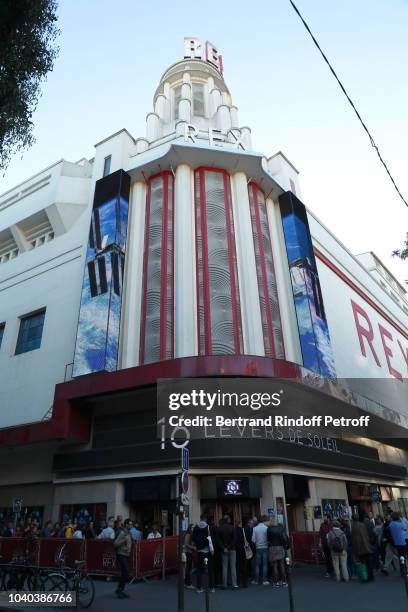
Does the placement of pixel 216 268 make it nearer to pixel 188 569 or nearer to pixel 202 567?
pixel 188 569

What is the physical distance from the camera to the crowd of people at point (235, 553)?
11070 mm

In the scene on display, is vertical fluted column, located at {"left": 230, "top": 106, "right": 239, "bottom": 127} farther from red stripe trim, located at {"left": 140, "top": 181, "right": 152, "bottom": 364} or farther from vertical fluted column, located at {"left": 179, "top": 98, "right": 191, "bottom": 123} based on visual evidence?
red stripe trim, located at {"left": 140, "top": 181, "right": 152, "bottom": 364}

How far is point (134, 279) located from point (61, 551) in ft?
41.5

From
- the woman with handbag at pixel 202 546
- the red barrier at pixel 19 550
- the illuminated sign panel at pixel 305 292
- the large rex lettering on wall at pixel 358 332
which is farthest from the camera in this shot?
the large rex lettering on wall at pixel 358 332

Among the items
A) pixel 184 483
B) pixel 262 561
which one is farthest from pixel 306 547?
pixel 184 483

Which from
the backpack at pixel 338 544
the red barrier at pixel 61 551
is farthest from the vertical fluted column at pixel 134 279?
the backpack at pixel 338 544

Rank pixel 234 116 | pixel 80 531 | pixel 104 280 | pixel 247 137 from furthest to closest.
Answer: pixel 234 116 → pixel 247 137 → pixel 104 280 → pixel 80 531

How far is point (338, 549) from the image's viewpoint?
37.5 feet

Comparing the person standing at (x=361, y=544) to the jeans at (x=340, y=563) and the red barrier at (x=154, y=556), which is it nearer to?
the jeans at (x=340, y=563)

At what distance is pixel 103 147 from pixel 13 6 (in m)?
18.7

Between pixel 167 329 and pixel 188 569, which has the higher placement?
pixel 167 329

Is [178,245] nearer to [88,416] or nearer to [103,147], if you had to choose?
A: [88,416]

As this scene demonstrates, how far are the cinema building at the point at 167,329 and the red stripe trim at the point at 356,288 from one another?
415 millimetres

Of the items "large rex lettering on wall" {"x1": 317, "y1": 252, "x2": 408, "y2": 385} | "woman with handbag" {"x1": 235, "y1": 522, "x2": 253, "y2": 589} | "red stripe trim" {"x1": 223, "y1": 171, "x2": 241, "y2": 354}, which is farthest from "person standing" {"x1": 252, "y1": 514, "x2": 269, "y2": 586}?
"large rex lettering on wall" {"x1": 317, "y1": 252, "x2": 408, "y2": 385}
